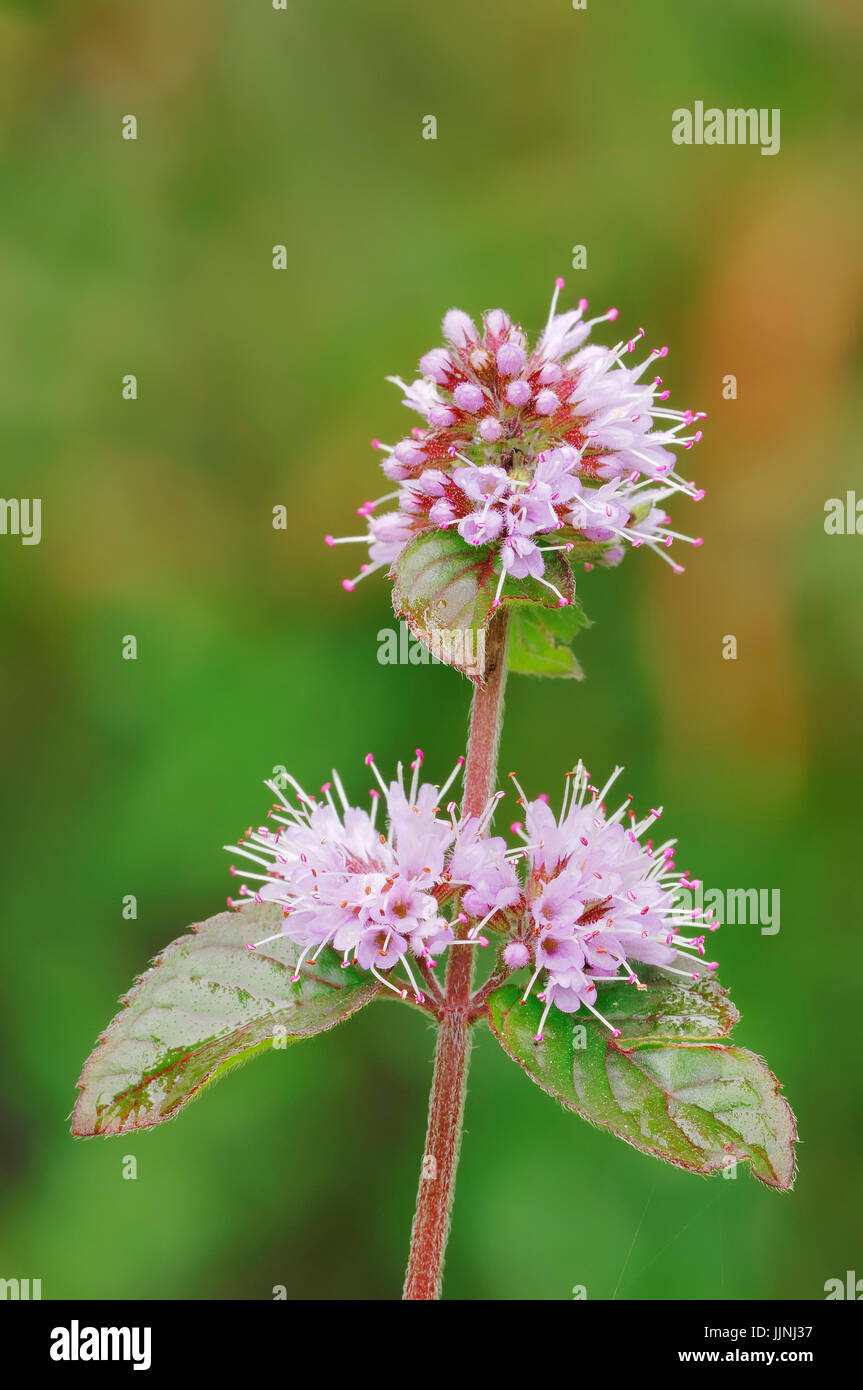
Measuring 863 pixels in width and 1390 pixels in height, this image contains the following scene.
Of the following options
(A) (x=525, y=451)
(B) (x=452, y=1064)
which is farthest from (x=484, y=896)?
(A) (x=525, y=451)

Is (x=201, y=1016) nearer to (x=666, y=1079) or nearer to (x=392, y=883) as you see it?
(x=392, y=883)

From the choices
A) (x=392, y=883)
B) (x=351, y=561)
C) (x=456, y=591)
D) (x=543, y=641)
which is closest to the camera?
(x=456, y=591)

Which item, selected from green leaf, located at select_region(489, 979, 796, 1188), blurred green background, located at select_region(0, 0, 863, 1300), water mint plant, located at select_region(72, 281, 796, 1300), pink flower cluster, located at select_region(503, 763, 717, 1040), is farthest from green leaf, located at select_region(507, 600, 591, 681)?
blurred green background, located at select_region(0, 0, 863, 1300)

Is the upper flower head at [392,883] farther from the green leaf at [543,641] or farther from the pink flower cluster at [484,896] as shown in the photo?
the green leaf at [543,641]

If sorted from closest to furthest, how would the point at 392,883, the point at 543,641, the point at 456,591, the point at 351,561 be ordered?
the point at 456,591 → the point at 392,883 → the point at 543,641 → the point at 351,561

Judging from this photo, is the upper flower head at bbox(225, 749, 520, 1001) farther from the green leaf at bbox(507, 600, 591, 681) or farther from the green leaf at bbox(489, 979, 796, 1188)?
the green leaf at bbox(507, 600, 591, 681)

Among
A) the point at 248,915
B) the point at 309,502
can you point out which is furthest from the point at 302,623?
the point at 248,915
